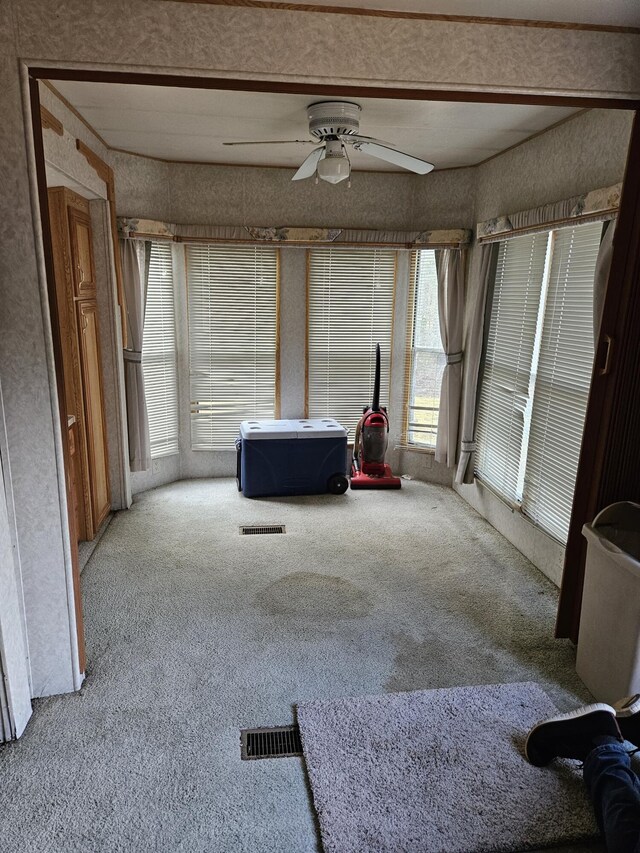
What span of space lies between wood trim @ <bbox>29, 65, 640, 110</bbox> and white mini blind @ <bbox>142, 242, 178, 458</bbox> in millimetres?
2572

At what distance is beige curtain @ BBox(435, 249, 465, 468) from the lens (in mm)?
4500

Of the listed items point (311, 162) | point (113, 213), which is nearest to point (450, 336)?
point (311, 162)

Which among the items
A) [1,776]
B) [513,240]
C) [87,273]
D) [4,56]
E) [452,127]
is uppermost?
[452,127]

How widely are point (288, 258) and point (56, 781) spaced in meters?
3.96

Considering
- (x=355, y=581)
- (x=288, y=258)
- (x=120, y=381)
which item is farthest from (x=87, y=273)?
(x=355, y=581)

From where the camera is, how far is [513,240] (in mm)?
3811

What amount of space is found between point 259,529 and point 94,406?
1430 mm

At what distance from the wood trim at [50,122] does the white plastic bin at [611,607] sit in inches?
122

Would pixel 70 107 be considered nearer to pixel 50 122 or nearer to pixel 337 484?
pixel 50 122

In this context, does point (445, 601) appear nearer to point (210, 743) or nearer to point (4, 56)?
point (210, 743)

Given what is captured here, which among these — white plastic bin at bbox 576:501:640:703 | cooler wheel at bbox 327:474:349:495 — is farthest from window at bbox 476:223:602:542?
cooler wheel at bbox 327:474:349:495

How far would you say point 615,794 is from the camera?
173 centimetres

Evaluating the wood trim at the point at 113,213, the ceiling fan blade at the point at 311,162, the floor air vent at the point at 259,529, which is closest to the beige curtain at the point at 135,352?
the wood trim at the point at 113,213

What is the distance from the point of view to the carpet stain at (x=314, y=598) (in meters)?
3.01
